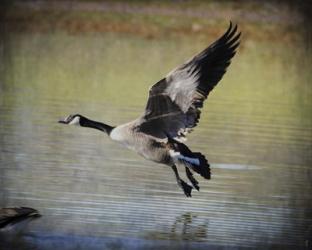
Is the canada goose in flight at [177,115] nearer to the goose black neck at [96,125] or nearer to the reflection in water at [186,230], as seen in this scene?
the goose black neck at [96,125]

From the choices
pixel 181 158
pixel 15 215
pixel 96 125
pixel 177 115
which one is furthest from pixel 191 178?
pixel 15 215

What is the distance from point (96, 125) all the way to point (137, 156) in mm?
187

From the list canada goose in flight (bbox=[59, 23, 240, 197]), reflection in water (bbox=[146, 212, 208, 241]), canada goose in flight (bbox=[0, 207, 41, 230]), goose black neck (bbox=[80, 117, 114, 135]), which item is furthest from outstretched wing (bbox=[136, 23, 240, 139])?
canada goose in flight (bbox=[0, 207, 41, 230])

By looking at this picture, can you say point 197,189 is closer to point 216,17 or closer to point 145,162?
point 145,162

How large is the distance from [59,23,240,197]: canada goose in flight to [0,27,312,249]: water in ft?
0.41

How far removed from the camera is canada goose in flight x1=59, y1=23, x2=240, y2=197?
273 cm

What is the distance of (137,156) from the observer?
291cm

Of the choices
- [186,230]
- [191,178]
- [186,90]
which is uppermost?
[186,90]

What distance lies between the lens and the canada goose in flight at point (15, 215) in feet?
9.09

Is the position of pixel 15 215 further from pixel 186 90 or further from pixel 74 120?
pixel 186 90

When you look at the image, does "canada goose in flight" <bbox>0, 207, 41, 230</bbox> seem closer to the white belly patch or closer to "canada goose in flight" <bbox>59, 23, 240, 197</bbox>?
"canada goose in flight" <bbox>59, 23, 240, 197</bbox>

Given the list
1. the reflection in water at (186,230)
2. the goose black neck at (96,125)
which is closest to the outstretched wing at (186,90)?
the goose black neck at (96,125)

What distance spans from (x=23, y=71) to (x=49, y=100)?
5.2 inches

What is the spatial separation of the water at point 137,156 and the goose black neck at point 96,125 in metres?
0.15
